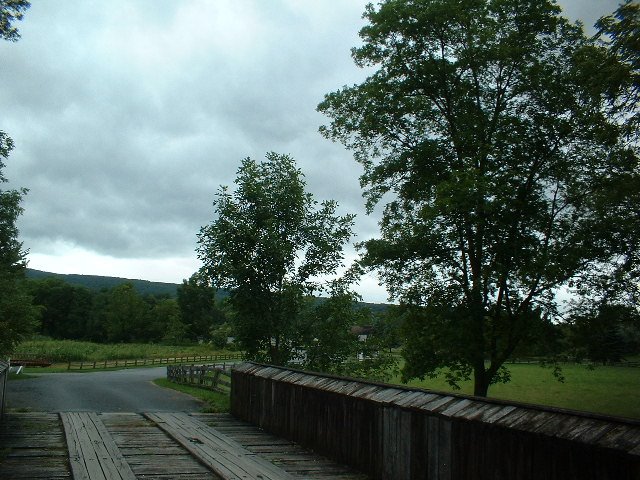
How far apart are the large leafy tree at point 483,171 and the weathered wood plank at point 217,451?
26.8 ft

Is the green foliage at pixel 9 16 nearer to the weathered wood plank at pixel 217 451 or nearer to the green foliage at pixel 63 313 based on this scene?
the weathered wood plank at pixel 217 451

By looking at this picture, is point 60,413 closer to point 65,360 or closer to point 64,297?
point 65,360

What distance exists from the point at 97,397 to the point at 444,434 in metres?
22.1

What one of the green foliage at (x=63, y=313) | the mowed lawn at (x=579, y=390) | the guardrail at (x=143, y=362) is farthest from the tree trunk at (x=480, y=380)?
the green foliage at (x=63, y=313)

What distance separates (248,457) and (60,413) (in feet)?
23.7

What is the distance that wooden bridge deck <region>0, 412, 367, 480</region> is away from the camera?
27.6 ft

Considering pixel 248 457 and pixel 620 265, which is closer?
pixel 248 457

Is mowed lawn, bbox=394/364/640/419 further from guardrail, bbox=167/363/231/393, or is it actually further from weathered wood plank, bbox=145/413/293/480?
weathered wood plank, bbox=145/413/293/480

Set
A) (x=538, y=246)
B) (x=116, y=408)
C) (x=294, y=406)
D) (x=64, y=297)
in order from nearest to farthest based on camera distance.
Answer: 1. (x=294, y=406)
2. (x=538, y=246)
3. (x=116, y=408)
4. (x=64, y=297)

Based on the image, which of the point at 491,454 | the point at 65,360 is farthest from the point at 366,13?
the point at 65,360

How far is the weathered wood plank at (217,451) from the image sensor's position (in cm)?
842

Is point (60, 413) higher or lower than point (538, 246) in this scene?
lower

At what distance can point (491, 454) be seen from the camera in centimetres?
623

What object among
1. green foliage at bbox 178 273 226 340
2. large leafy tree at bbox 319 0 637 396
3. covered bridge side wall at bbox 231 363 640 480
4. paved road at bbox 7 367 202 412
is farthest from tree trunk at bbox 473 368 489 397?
green foliage at bbox 178 273 226 340
